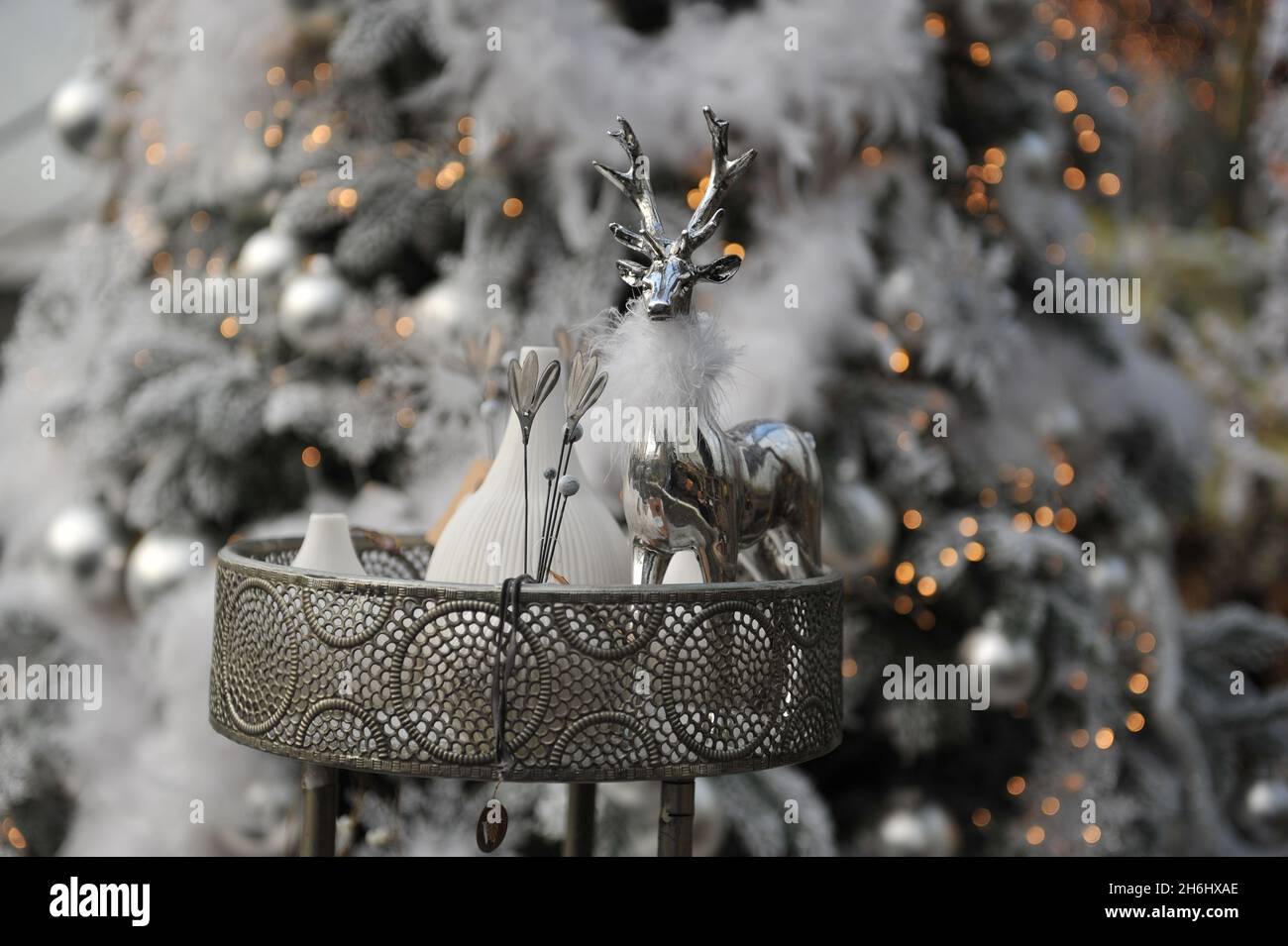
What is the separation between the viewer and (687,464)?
0.77 m

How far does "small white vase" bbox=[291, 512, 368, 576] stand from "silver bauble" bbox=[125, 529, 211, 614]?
1.80 feet

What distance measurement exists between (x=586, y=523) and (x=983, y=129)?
1010mm

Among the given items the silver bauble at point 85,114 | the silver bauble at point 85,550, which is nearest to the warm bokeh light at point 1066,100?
the silver bauble at point 85,114

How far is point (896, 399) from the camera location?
4.55 ft

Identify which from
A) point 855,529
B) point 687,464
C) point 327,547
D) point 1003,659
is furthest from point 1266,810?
point 327,547

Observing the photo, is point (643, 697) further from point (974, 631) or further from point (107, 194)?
point (107, 194)

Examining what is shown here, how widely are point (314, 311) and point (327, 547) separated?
54 centimetres

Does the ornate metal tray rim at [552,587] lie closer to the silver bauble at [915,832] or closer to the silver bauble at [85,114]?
the silver bauble at [915,832]

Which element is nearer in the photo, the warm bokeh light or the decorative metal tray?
the decorative metal tray

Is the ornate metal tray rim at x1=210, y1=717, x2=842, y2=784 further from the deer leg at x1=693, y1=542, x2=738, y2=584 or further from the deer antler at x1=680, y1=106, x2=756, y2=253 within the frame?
the deer antler at x1=680, y1=106, x2=756, y2=253

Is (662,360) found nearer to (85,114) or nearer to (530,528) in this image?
(530,528)

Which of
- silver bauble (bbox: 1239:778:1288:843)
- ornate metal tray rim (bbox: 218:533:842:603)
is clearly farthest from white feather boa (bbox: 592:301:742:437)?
silver bauble (bbox: 1239:778:1288:843)

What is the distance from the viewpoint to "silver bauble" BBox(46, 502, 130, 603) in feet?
4.57

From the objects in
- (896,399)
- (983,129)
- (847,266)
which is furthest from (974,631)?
(983,129)
